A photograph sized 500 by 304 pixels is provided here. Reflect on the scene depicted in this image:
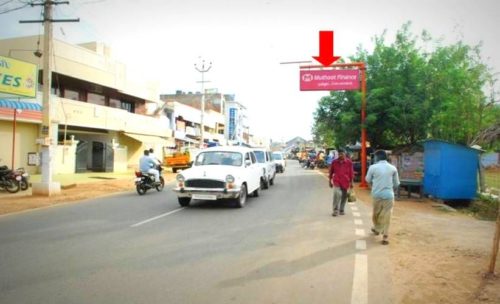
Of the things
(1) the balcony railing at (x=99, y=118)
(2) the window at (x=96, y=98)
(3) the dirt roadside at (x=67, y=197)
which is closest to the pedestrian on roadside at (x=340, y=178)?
(3) the dirt roadside at (x=67, y=197)

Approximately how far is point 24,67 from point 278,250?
1708 centimetres

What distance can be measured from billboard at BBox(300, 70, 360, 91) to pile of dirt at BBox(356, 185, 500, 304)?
9.64 m

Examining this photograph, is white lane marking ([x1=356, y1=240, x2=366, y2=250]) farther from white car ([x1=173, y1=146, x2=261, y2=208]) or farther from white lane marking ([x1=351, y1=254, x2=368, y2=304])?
white car ([x1=173, y1=146, x2=261, y2=208])

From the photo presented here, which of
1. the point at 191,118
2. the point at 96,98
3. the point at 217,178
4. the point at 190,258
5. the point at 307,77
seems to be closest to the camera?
the point at 190,258

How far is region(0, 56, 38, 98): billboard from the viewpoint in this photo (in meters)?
18.6

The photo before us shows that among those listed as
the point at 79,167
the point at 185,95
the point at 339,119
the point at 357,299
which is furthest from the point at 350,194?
the point at 185,95

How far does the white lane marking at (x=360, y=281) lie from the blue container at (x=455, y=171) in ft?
34.5

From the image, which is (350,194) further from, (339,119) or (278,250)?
(339,119)

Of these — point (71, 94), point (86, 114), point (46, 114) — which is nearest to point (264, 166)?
point (46, 114)

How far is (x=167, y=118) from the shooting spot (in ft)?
163

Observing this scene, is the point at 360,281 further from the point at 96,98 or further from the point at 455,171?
the point at 96,98

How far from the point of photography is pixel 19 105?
2244 cm

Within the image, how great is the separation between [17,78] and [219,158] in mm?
11054

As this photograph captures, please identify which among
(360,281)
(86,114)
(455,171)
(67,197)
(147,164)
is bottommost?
(360,281)
